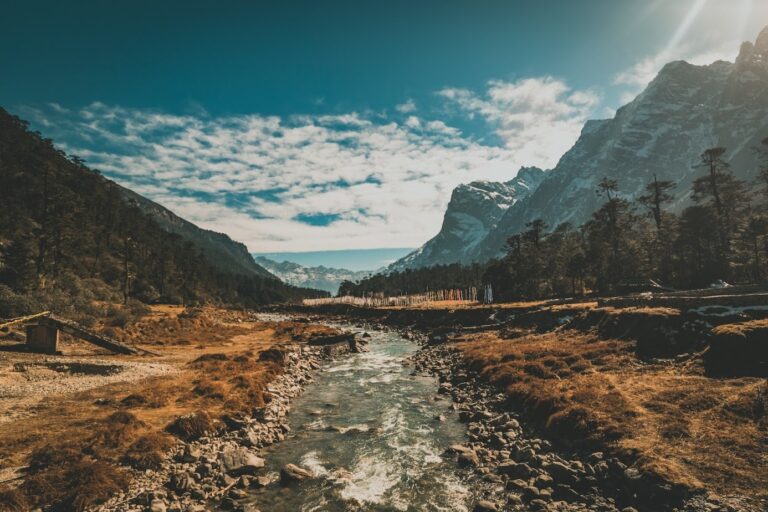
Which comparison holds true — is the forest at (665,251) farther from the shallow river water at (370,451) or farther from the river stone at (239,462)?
the river stone at (239,462)

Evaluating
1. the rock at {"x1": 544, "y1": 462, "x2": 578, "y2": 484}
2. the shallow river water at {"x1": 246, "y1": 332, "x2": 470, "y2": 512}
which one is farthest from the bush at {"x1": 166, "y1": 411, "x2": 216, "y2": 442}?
the rock at {"x1": 544, "y1": 462, "x2": 578, "y2": 484}

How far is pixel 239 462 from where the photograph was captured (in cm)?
1647

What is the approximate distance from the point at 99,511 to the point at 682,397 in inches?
950

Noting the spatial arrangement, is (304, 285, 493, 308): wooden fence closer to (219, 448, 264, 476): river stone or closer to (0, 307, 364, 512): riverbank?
(0, 307, 364, 512): riverbank

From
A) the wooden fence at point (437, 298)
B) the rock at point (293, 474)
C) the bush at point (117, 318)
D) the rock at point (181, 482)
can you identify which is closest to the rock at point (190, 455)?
the rock at point (181, 482)

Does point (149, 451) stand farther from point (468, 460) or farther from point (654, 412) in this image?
point (654, 412)

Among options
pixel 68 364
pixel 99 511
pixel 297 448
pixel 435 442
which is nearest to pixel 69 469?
pixel 99 511

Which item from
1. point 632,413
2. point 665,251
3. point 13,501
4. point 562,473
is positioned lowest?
point 562,473

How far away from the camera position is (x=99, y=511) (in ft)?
40.5

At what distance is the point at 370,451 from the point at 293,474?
449 centimetres

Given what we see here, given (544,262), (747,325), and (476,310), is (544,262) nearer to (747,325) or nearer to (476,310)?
(476,310)

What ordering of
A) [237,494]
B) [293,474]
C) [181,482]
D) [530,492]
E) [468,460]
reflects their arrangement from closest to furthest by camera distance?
[530,492] < [237,494] < [181,482] < [293,474] < [468,460]

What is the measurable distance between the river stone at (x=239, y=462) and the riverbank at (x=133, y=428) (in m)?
0.04

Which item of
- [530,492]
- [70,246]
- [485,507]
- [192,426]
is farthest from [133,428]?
[70,246]
